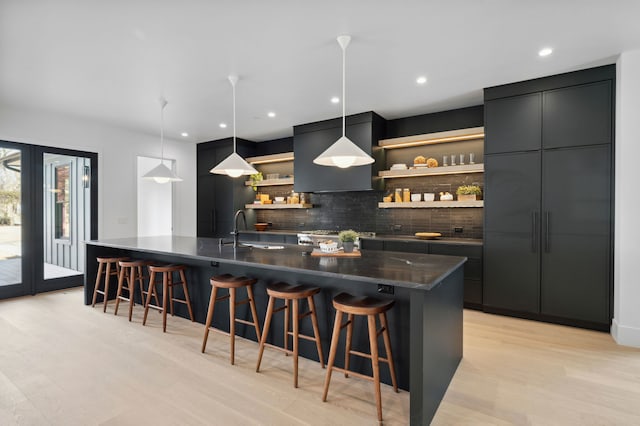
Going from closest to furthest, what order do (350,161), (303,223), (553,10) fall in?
(553,10)
(350,161)
(303,223)

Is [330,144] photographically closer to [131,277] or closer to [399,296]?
[131,277]

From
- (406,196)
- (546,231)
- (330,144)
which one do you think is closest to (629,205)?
(546,231)

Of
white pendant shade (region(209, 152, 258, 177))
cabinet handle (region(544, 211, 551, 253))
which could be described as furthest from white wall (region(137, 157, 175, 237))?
cabinet handle (region(544, 211, 551, 253))

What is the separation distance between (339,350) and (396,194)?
10.0 ft

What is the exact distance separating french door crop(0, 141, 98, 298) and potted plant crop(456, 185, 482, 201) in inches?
225

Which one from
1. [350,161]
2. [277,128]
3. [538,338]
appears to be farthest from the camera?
[277,128]

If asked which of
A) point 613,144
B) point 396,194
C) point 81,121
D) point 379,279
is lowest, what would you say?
point 379,279

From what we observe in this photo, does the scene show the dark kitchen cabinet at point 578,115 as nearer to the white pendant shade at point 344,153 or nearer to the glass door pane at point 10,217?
the white pendant shade at point 344,153

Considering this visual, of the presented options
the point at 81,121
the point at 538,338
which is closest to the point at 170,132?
the point at 81,121

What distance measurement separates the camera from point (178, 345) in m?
3.09

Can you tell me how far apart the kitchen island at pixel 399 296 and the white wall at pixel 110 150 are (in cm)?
276

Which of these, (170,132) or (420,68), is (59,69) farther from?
(420,68)

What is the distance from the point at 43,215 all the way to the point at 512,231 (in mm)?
6490

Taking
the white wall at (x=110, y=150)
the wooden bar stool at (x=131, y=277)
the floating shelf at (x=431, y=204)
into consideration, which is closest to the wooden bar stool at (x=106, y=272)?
the wooden bar stool at (x=131, y=277)
